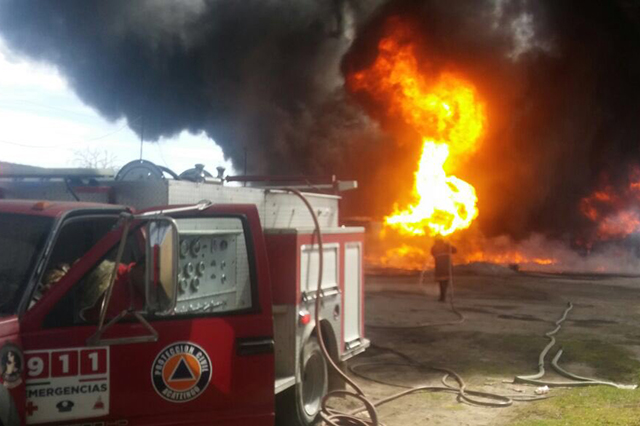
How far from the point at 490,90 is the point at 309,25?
7670 millimetres

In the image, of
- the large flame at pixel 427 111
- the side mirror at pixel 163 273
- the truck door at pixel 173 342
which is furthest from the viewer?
the large flame at pixel 427 111

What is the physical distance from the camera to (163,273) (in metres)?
3.59

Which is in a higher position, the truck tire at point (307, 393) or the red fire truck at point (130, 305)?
the red fire truck at point (130, 305)

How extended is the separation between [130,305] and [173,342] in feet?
1.07

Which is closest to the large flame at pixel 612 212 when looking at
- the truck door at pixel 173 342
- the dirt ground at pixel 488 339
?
the dirt ground at pixel 488 339

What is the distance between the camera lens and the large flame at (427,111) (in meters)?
23.5

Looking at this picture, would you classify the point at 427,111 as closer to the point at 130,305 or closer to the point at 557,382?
the point at 557,382

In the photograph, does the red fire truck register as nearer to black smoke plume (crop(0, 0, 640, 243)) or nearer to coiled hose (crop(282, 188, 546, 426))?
coiled hose (crop(282, 188, 546, 426))

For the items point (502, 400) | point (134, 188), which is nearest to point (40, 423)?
point (134, 188)

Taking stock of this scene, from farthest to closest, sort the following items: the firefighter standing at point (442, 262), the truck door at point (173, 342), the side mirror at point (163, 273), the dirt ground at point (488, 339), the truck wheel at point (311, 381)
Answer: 1. the firefighter standing at point (442, 262)
2. the dirt ground at point (488, 339)
3. the truck wheel at point (311, 381)
4. the truck door at point (173, 342)
5. the side mirror at point (163, 273)

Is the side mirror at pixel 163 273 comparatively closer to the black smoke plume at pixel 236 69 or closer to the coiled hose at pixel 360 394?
the coiled hose at pixel 360 394

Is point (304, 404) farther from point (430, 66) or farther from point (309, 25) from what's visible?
point (309, 25)

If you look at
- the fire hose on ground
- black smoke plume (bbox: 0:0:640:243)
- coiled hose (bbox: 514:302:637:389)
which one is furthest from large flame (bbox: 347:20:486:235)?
coiled hose (bbox: 514:302:637:389)

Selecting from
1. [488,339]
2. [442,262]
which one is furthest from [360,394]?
[442,262]
